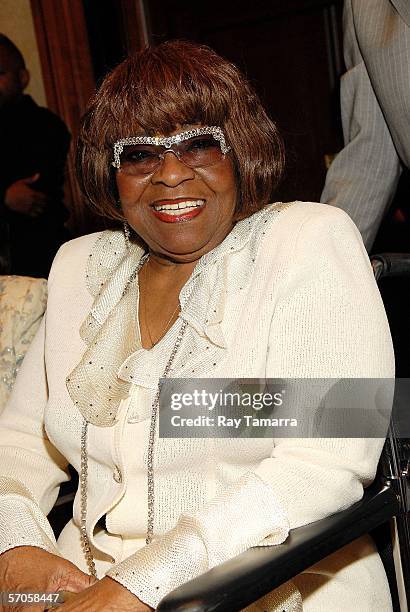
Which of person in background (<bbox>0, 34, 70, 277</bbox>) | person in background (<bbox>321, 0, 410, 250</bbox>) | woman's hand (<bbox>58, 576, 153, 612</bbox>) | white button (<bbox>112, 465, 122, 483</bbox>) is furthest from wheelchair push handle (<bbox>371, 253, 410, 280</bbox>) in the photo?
person in background (<bbox>0, 34, 70, 277</bbox>)

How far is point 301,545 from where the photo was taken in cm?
136

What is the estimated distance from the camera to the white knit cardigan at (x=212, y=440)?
57.7 inches

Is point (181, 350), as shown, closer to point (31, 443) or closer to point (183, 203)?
point (183, 203)

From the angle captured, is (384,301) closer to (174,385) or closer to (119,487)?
(174,385)

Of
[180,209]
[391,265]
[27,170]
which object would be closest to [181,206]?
[180,209]

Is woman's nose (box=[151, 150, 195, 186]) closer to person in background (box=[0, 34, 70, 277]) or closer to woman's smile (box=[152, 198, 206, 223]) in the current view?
woman's smile (box=[152, 198, 206, 223])

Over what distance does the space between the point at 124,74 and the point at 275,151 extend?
32cm

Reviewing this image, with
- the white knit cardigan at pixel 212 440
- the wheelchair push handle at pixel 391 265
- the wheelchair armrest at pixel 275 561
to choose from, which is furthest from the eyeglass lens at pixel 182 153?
the wheelchair armrest at pixel 275 561

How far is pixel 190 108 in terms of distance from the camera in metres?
1.76

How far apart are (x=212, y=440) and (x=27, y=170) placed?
2808mm

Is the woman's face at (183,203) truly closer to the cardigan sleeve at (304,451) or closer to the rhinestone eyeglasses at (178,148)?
the rhinestone eyeglasses at (178,148)

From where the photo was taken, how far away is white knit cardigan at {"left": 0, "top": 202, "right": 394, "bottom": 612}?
1.46 meters

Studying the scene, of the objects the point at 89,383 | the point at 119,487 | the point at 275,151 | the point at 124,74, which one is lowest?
the point at 119,487

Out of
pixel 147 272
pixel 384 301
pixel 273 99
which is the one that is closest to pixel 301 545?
pixel 384 301
